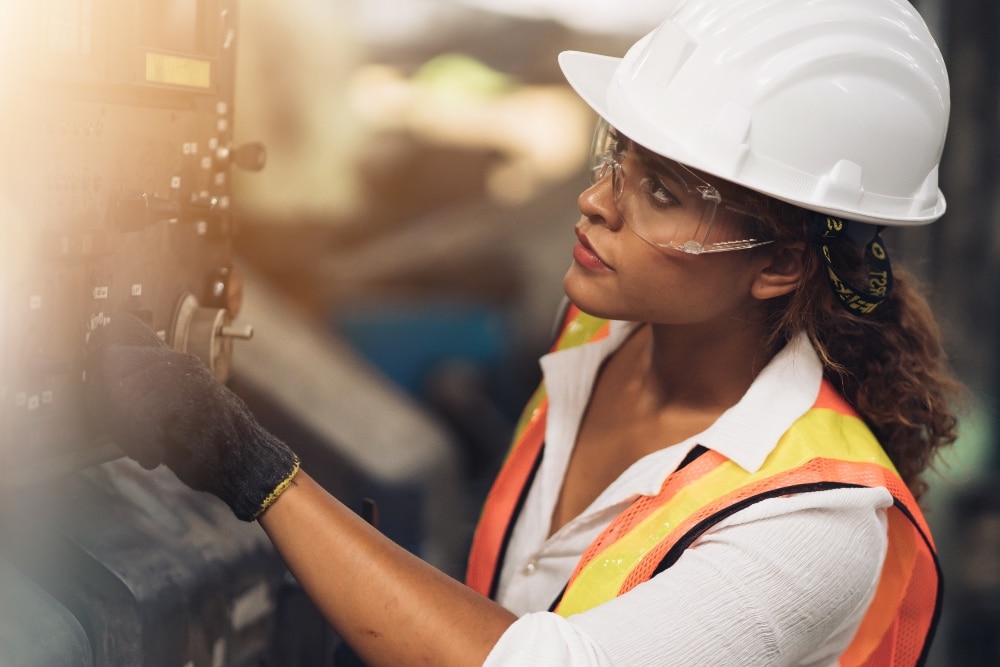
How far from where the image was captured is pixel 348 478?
52.6 inches

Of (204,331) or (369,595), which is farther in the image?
(204,331)

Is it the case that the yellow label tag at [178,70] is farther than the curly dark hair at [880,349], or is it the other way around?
the curly dark hair at [880,349]

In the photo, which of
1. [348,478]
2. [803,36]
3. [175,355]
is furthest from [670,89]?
[348,478]

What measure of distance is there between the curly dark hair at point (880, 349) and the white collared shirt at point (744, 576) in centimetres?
5

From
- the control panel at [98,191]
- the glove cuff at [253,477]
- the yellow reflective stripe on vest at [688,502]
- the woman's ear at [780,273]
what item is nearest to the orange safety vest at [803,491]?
the yellow reflective stripe on vest at [688,502]

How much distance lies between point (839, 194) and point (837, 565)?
373 millimetres

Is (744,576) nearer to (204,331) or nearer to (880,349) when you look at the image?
(880,349)

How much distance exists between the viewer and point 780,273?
1.04 m

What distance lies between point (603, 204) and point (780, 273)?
21cm

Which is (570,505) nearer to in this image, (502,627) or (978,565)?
(502,627)

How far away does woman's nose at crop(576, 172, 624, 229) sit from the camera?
100 centimetres

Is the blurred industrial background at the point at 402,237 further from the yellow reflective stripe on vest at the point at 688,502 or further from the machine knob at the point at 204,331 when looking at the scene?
the yellow reflective stripe on vest at the point at 688,502

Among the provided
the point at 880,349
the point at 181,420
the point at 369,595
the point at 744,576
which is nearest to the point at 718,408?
the point at 880,349

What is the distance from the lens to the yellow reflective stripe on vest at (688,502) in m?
0.95
